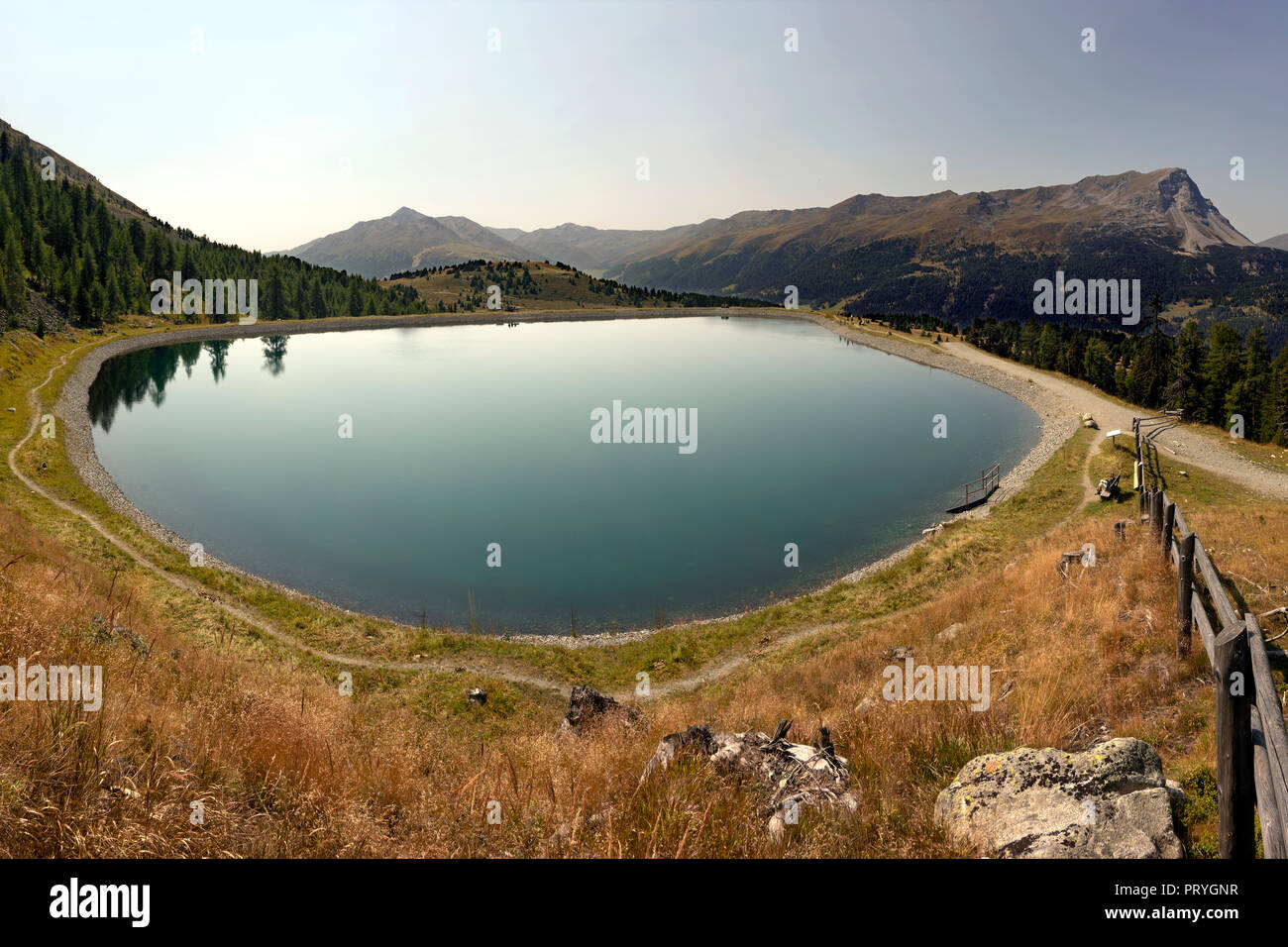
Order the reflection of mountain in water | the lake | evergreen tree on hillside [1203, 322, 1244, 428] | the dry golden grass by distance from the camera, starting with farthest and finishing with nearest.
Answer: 1. the reflection of mountain in water
2. evergreen tree on hillside [1203, 322, 1244, 428]
3. the lake
4. the dry golden grass

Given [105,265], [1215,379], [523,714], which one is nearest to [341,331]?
[105,265]

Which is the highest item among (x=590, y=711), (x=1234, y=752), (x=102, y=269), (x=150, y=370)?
(x=102, y=269)

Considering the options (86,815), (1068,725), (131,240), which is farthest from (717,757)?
(131,240)

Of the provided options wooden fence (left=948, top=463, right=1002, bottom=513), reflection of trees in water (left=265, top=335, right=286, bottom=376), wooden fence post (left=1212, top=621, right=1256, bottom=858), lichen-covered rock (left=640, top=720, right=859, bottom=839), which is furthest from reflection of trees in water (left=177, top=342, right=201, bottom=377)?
wooden fence post (left=1212, top=621, right=1256, bottom=858)

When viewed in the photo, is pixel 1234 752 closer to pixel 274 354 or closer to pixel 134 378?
pixel 134 378

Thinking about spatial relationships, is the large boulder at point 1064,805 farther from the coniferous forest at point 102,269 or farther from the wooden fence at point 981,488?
the coniferous forest at point 102,269

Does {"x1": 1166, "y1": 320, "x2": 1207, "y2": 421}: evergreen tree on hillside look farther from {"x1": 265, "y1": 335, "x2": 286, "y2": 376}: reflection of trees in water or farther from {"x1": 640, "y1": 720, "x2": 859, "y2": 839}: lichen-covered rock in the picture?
{"x1": 265, "y1": 335, "x2": 286, "y2": 376}: reflection of trees in water
